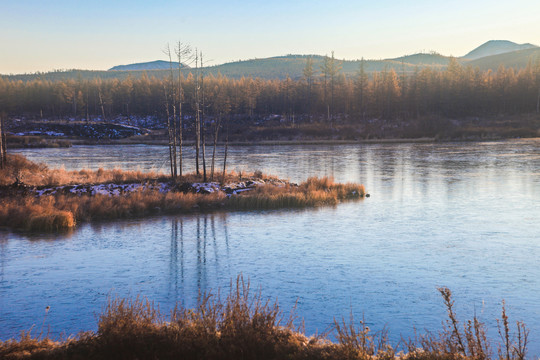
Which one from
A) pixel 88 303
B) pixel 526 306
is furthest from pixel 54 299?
pixel 526 306

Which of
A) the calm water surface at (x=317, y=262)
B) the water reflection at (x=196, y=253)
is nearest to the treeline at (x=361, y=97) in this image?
the water reflection at (x=196, y=253)

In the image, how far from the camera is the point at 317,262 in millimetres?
13570

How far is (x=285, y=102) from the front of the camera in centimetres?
11531

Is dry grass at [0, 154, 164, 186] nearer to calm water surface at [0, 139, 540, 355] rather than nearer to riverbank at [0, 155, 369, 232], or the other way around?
riverbank at [0, 155, 369, 232]

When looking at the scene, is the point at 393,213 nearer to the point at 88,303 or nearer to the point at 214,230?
the point at 214,230

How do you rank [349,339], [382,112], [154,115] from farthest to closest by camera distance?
[154,115] < [382,112] < [349,339]

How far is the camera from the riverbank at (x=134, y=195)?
64.8 ft

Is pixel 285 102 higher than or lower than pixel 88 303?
higher

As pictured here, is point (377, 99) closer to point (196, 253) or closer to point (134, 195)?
point (134, 195)

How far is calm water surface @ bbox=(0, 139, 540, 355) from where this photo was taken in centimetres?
996

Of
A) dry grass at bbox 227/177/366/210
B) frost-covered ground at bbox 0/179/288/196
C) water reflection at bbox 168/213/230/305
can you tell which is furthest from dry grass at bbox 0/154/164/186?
water reflection at bbox 168/213/230/305

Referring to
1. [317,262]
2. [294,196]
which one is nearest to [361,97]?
[294,196]

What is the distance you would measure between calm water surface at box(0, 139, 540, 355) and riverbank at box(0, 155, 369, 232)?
1.39 m

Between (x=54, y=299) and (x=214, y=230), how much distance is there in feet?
26.9
